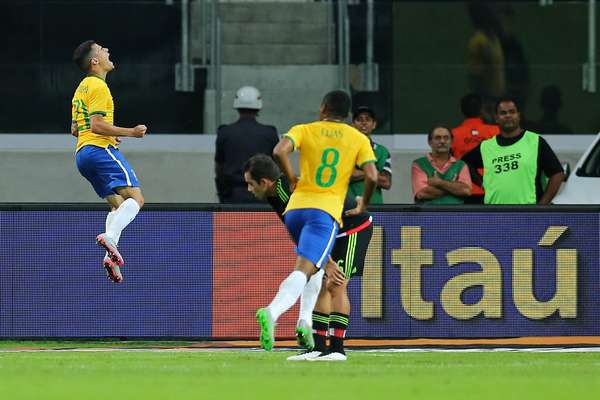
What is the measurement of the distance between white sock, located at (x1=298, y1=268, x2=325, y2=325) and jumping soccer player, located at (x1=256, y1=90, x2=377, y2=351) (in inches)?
22.9

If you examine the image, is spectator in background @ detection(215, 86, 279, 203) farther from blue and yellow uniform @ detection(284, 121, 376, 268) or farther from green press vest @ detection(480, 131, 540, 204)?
blue and yellow uniform @ detection(284, 121, 376, 268)

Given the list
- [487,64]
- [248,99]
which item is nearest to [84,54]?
[248,99]

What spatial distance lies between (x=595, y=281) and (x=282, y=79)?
5722 mm

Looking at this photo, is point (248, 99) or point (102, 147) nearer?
point (102, 147)

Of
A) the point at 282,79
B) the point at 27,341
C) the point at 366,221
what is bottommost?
the point at 27,341

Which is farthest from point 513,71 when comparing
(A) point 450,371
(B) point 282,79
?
(A) point 450,371

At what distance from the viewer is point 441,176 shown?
57.5 ft

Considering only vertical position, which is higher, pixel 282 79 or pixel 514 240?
pixel 282 79

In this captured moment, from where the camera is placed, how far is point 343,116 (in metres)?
13.6

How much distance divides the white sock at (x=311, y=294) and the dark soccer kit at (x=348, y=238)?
18cm

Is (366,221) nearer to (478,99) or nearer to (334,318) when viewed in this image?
(334,318)

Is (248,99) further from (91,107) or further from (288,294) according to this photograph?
(288,294)

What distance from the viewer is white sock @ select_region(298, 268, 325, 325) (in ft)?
45.9

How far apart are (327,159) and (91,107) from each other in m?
2.70
